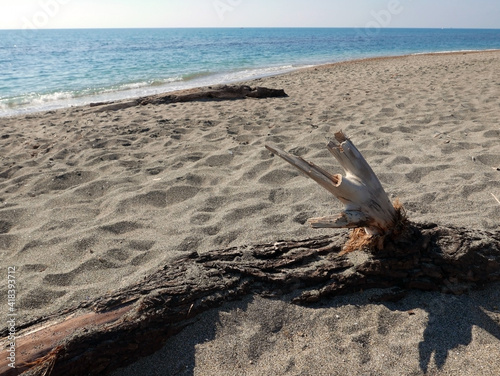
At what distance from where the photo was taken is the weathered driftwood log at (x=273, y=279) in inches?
68.9

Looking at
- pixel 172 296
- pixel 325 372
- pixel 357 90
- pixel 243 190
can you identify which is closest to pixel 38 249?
pixel 172 296

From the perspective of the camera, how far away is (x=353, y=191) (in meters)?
1.88

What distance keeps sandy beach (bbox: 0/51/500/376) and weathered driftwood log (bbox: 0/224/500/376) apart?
75mm

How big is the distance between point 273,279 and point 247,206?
1.26m

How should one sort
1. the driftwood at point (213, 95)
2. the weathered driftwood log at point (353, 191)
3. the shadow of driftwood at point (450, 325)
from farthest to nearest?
the driftwood at point (213, 95), the weathered driftwood log at point (353, 191), the shadow of driftwood at point (450, 325)

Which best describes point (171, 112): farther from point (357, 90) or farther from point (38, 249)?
point (38, 249)

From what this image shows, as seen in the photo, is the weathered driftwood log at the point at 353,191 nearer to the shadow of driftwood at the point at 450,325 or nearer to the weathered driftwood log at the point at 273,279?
the weathered driftwood log at the point at 273,279

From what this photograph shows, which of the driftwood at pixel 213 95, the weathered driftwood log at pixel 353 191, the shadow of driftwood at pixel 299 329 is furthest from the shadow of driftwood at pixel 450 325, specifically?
the driftwood at pixel 213 95

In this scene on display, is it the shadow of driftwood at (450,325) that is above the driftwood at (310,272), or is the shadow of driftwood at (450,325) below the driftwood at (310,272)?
below

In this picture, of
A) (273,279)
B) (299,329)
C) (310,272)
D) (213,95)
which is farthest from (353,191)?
(213,95)

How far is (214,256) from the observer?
2.13m

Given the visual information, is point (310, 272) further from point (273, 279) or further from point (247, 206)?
point (247, 206)

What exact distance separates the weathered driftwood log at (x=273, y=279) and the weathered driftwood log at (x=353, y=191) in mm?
184

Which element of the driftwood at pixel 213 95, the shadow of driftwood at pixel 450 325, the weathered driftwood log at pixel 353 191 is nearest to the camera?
the shadow of driftwood at pixel 450 325
